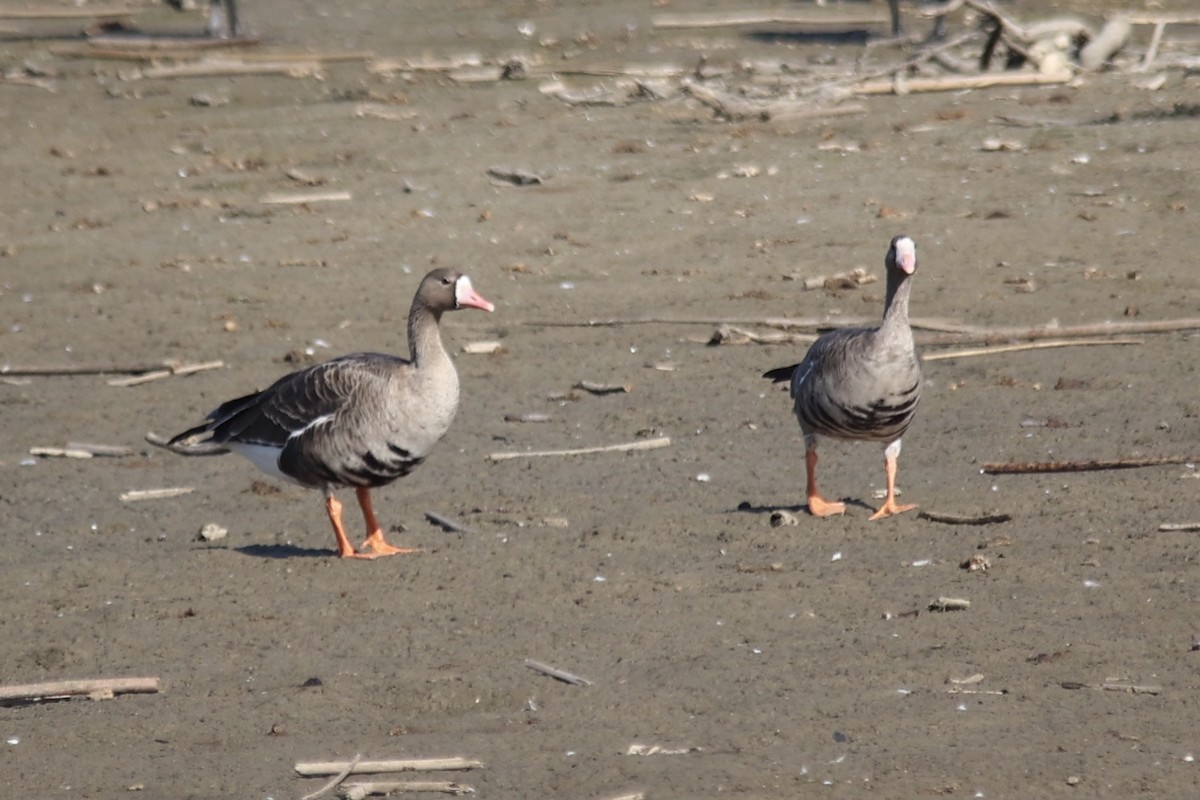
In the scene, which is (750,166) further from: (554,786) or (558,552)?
(554,786)

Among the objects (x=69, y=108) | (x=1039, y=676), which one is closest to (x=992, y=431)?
(x=1039, y=676)

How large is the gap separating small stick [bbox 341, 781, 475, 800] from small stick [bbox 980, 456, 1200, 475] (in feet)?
14.7

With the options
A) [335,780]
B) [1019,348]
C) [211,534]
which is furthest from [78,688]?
[1019,348]

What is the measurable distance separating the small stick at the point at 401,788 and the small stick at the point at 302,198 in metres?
11.2

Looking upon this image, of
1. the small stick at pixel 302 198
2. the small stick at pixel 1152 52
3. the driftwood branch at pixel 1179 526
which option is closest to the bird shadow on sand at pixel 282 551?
the driftwood branch at pixel 1179 526

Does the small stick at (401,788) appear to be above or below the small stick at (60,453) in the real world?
above

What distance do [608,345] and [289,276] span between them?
339 centimetres

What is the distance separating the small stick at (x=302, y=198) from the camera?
1683cm

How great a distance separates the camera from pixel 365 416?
860 centimetres

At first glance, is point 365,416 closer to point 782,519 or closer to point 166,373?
point 782,519

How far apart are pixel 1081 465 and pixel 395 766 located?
15.3 ft

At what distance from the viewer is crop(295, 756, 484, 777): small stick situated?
6344 millimetres

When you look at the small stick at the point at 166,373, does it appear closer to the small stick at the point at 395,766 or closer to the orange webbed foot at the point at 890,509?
the orange webbed foot at the point at 890,509

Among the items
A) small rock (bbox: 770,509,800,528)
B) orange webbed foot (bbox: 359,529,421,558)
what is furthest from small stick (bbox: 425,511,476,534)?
small rock (bbox: 770,509,800,528)
